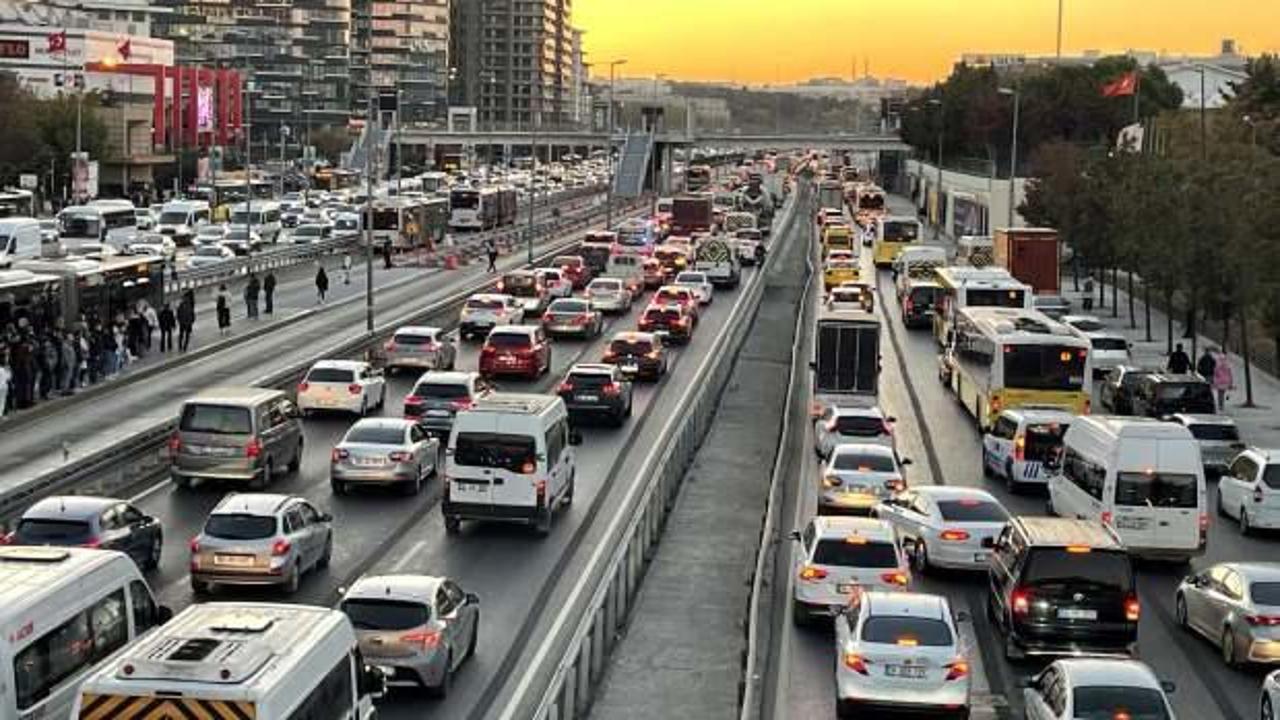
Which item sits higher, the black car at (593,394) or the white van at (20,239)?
the white van at (20,239)

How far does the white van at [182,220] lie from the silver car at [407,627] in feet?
216

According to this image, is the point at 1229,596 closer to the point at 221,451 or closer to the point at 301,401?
the point at 221,451

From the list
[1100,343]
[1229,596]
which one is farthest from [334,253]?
[1229,596]

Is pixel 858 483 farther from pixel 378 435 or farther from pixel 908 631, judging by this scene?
pixel 908 631

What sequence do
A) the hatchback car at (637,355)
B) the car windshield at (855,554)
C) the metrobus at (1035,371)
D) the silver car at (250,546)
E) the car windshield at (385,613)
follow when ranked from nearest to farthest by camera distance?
the car windshield at (385,613)
the car windshield at (855,554)
the silver car at (250,546)
the metrobus at (1035,371)
the hatchback car at (637,355)

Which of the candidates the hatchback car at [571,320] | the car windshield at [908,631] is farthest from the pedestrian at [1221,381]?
the car windshield at [908,631]

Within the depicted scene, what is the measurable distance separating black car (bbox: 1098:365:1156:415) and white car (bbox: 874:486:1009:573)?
16.6 meters

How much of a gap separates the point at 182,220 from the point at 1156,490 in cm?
6742

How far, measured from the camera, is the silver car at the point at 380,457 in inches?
1182

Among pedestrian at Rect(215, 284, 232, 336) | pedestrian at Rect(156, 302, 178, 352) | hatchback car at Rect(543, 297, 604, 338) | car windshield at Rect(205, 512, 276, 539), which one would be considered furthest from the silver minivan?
hatchback car at Rect(543, 297, 604, 338)

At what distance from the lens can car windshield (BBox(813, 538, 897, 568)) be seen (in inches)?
879

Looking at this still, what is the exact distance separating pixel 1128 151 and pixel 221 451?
5063cm

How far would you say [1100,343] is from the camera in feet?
165

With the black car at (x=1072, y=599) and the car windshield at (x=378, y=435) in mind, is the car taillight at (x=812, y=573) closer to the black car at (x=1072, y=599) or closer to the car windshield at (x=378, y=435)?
the black car at (x=1072, y=599)
